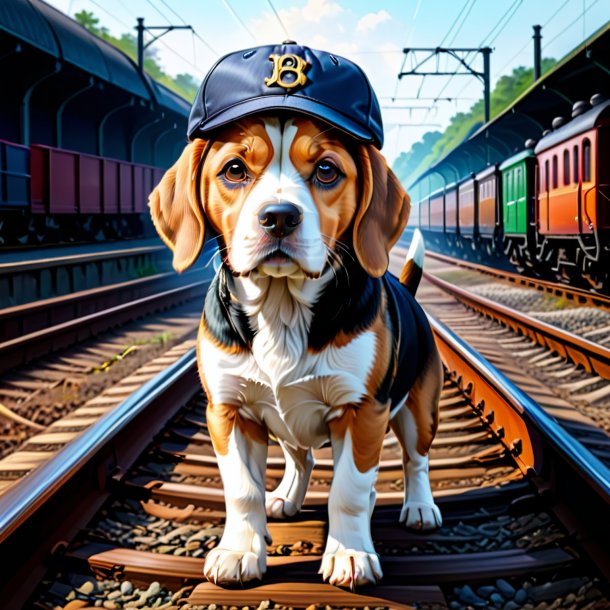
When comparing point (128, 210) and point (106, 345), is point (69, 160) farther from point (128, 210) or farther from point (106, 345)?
point (106, 345)

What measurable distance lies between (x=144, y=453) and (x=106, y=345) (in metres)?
4.82

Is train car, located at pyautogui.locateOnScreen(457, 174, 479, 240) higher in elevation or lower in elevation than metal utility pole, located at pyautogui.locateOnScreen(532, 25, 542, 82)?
lower

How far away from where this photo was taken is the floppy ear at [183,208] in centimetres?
221

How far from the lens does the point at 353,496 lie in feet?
7.67

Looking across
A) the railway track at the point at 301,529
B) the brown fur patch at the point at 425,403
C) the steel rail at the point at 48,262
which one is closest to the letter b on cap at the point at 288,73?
the brown fur patch at the point at 425,403

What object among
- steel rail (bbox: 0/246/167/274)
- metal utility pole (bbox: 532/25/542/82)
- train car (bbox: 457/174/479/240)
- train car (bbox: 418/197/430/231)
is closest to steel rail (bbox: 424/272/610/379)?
steel rail (bbox: 0/246/167/274)

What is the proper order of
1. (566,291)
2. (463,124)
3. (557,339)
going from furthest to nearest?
(463,124) < (566,291) < (557,339)

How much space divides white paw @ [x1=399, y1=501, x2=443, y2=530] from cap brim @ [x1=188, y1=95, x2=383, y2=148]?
4.39 feet

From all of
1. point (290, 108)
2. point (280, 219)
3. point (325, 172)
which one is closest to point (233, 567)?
point (280, 219)

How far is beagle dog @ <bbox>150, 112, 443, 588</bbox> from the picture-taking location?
82.3 inches

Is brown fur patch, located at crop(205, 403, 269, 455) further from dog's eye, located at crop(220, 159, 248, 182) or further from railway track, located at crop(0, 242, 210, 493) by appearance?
railway track, located at crop(0, 242, 210, 493)

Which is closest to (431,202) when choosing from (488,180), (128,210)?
(488,180)

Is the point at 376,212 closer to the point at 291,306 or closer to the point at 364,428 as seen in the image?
the point at 291,306

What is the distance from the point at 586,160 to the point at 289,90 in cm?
1105
